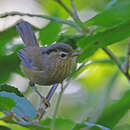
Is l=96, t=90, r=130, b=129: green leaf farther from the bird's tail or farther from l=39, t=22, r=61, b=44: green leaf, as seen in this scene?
the bird's tail

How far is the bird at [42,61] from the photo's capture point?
360 cm

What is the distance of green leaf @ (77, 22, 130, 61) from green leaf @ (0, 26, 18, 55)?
78 cm

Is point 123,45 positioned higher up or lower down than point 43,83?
lower down

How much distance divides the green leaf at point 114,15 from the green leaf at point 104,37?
0.07 meters

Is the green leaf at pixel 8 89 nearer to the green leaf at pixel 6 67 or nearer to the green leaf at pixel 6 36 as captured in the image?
the green leaf at pixel 6 67

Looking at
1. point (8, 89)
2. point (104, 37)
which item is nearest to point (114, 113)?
point (104, 37)

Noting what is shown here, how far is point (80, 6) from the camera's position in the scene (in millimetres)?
4883

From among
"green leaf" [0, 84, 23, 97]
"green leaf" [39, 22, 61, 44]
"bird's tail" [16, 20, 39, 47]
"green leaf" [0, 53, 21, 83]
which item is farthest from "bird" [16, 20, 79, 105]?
"green leaf" [0, 84, 23, 97]

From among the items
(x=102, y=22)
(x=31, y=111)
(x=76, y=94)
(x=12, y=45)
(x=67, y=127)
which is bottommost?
(x=76, y=94)

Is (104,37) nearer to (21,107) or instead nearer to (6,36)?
(21,107)

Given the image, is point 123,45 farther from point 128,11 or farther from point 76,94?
point 128,11

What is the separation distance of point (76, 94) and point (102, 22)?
11.4 ft

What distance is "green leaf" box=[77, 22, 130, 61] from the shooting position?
2.14 m

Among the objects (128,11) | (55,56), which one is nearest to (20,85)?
(55,56)
